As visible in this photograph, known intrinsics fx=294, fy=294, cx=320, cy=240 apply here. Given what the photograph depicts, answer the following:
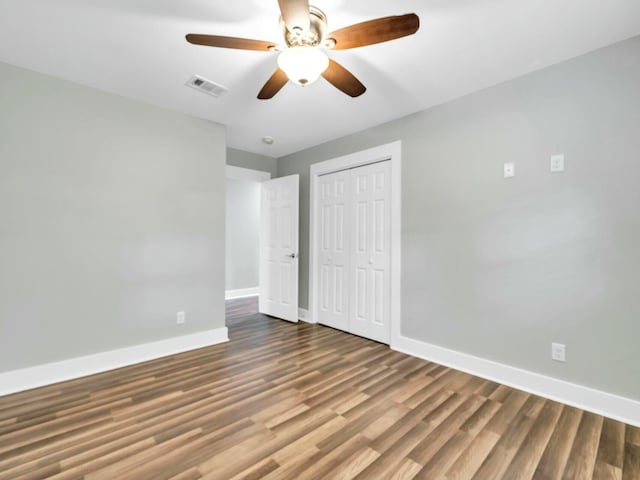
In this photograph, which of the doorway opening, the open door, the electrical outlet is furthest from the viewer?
the doorway opening

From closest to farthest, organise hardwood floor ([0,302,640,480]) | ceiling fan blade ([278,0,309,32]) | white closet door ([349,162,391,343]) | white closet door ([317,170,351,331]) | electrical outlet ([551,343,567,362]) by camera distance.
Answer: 1. ceiling fan blade ([278,0,309,32])
2. hardwood floor ([0,302,640,480])
3. electrical outlet ([551,343,567,362])
4. white closet door ([349,162,391,343])
5. white closet door ([317,170,351,331])

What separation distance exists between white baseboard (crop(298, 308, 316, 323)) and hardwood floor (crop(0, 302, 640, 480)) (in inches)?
58.1

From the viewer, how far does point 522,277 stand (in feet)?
7.83

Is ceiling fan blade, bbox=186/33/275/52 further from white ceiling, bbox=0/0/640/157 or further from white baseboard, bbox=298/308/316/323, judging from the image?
white baseboard, bbox=298/308/316/323

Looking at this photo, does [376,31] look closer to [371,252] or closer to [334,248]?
[371,252]

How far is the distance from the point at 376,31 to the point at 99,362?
3328mm

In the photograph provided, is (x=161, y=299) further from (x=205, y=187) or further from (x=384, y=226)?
(x=384, y=226)

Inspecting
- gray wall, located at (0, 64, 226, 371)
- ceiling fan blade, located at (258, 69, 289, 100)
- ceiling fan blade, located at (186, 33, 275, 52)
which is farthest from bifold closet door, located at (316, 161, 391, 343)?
ceiling fan blade, located at (186, 33, 275, 52)

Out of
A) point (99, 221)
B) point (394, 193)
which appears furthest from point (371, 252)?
point (99, 221)

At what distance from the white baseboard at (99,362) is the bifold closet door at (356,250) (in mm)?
1499

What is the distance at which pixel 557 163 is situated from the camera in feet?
7.36

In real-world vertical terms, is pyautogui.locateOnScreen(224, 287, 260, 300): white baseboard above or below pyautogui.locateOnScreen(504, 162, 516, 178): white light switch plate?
below

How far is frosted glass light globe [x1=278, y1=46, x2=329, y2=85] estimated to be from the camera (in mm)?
1591

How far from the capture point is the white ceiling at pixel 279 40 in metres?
1.73
